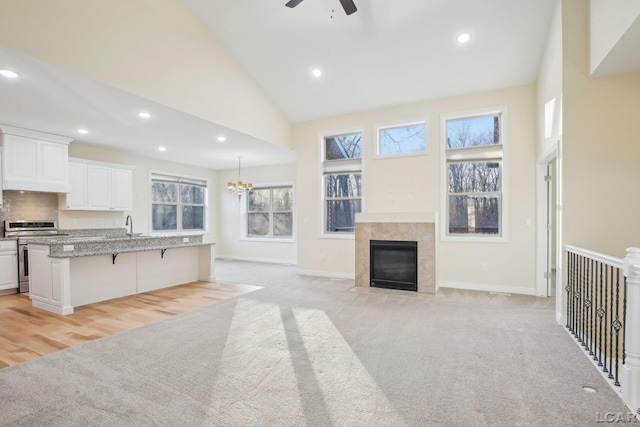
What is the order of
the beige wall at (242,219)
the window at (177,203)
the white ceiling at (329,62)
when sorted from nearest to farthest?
the white ceiling at (329,62) < the window at (177,203) < the beige wall at (242,219)

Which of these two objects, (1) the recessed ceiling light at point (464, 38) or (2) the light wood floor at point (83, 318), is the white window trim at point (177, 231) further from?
(1) the recessed ceiling light at point (464, 38)

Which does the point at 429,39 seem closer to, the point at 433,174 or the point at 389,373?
the point at 433,174

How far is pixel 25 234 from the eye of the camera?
570 centimetres

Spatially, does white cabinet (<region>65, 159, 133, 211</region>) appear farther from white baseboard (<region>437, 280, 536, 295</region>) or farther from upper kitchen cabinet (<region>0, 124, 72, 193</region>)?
white baseboard (<region>437, 280, 536, 295</region>)

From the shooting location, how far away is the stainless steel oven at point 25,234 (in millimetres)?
5430

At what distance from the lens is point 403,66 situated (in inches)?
202

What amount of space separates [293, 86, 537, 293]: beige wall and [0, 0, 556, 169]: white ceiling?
297 millimetres

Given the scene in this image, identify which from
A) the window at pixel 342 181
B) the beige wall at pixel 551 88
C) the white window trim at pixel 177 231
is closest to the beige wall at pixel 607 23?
the beige wall at pixel 551 88

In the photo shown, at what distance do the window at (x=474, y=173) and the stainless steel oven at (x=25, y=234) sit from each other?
24.0 ft

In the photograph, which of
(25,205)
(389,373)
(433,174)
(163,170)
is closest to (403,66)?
(433,174)

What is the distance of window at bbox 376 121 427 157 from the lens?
5926mm

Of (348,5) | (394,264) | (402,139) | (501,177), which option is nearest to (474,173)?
(501,177)

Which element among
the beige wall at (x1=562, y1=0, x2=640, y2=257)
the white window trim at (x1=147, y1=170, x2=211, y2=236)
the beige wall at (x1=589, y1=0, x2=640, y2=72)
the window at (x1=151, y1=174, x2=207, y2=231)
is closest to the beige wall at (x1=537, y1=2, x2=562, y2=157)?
the beige wall at (x1=562, y1=0, x2=640, y2=257)

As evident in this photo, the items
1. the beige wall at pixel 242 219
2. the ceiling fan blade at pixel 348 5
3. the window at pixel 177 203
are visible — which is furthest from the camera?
the beige wall at pixel 242 219
